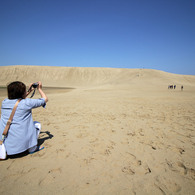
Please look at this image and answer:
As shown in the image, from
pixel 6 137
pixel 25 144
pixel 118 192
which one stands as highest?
pixel 6 137

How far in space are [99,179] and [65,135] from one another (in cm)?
192

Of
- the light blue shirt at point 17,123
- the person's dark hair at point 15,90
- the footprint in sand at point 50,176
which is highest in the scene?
the person's dark hair at point 15,90

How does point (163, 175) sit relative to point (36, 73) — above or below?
below

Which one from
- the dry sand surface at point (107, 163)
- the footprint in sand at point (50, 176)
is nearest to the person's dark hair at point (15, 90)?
the dry sand surface at point (107, 163)

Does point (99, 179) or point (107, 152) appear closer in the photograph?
point (99, 179)

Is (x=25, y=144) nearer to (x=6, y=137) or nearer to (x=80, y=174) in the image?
(x=6, y=137)

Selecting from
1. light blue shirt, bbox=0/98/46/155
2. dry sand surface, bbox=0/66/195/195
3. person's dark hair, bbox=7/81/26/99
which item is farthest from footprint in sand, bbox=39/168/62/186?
person's dark hair, bbox=7/81/26/99

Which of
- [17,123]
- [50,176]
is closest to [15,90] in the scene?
[17,123]

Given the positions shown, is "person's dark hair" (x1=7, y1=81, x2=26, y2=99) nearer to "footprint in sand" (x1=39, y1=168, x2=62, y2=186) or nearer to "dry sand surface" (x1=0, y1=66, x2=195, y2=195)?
"dry sand surface" (x1=0, y1=66, x2=195, y2=195)

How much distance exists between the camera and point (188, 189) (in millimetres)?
1776

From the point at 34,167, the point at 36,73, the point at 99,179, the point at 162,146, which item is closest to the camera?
the point at 99,179

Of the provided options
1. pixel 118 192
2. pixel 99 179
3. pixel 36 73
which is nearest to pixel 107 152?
pixel 99 179

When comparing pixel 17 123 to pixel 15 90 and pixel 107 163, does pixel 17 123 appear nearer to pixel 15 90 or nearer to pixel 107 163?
pixel 15 90

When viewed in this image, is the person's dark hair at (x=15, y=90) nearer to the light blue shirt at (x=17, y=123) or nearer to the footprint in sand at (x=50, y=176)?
the light blue shirt at (x=17, y=123)
